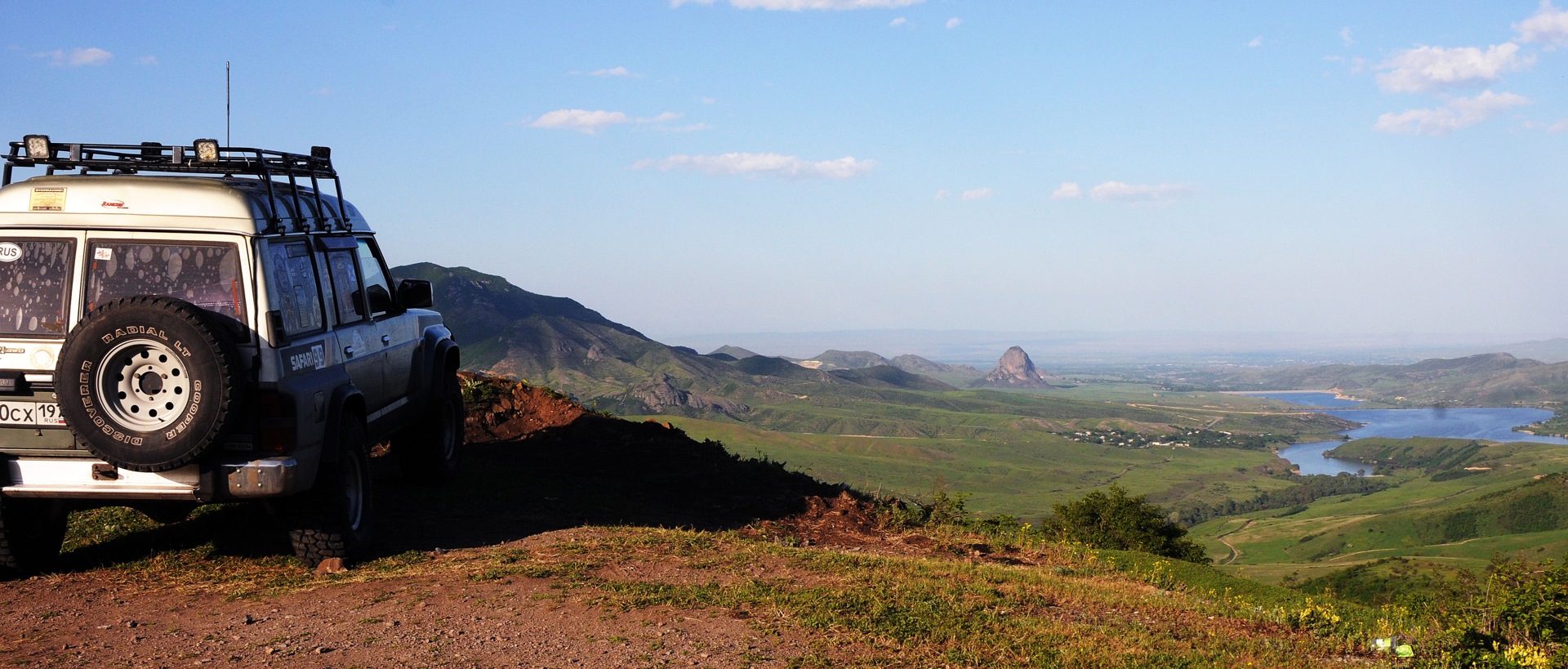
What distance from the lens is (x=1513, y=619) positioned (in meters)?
8.51

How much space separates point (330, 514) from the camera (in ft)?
28.5

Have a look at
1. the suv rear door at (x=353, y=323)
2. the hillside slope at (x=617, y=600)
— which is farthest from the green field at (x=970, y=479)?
the suv rear door at (x=353, y=323)

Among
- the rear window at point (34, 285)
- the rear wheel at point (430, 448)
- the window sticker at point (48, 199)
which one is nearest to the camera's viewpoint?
the rear window at point (34, 285)

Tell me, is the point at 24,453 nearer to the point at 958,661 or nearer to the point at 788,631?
the point at 788,631

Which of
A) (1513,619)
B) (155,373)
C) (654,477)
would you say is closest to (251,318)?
(155,373)

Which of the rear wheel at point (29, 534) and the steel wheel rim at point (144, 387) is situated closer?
the steel wheel rim at point (144, 387)

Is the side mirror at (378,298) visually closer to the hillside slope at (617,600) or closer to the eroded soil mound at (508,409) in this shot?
the hillside slope at (617,600)

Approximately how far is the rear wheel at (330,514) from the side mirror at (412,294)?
2.51 m

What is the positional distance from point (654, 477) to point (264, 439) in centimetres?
770

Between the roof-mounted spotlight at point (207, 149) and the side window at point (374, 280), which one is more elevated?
the roof-mounted spotlight at point (207, 149)

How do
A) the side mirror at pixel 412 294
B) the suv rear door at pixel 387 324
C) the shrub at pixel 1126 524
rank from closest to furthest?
the suv rear door at pixel 387 324
the side mirror at pixel 412 294
the shrub at pixel 1126 524

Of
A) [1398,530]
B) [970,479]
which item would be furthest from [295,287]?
[970,479]

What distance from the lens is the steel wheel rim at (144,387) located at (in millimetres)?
7367

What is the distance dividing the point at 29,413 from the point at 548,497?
613 centimetres
